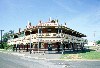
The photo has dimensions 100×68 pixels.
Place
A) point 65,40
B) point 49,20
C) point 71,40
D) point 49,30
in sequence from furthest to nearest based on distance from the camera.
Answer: point 49,20, point 49,30, point 71,40, point 65,40

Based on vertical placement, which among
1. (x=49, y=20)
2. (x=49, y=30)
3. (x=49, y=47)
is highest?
(x=49, y=20)

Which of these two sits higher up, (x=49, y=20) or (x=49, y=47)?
(x=49, y=20)

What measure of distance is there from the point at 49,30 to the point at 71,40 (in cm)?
739

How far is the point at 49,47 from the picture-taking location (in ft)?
170

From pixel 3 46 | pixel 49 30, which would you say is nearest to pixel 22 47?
pixel 49 30

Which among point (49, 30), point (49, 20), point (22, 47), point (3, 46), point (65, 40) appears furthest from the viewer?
point (3, 46)

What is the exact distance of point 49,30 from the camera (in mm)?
51656

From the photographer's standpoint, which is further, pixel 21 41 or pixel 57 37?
pixel 21 41

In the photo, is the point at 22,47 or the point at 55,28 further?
the point at 22,47

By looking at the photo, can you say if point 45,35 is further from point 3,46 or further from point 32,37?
point 3,46

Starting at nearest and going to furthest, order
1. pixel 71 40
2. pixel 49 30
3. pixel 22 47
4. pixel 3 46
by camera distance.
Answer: pixel 71 40 < pixel 49 30 < pixel 22 47 < pixel 3 46

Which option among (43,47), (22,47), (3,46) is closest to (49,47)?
(43,47)

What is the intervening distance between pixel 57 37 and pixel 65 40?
209 cm

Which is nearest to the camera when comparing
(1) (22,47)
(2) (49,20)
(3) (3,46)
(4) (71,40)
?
(4) (71,40)
